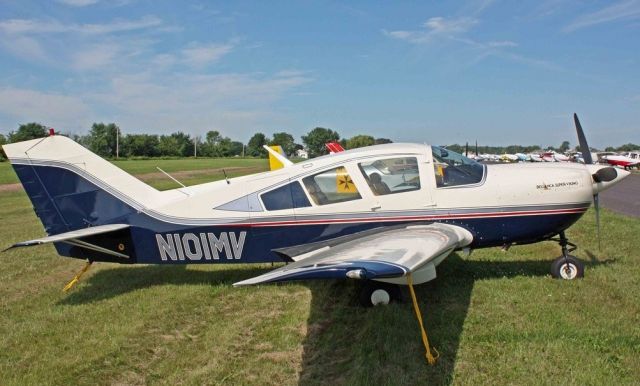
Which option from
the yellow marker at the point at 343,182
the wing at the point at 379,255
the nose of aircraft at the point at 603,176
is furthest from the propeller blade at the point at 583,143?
the yellow marker at the point at 343,182

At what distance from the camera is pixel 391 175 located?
6.31m

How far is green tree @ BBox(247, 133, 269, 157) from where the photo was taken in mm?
171875

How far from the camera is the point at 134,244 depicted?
21.9 feet

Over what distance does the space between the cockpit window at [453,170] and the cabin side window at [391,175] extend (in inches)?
12.0

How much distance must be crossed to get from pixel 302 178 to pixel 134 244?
264cm

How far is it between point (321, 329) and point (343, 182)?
1980 millimetres

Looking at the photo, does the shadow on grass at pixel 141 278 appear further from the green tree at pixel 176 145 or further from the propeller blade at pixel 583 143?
the green tree at pixel 176 145

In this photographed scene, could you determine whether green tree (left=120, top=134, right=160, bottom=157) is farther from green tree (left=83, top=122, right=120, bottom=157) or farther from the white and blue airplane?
the white and blue airplane

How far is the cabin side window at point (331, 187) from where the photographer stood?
20.4ft

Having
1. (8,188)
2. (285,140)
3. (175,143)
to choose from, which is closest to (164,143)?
(175,143)

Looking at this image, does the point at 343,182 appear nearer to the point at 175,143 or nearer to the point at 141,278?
the point at 141,278

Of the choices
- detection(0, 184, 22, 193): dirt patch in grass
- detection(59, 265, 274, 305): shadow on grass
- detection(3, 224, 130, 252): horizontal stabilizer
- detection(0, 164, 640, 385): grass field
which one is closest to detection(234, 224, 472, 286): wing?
detection(0, 164, 640, 385): grass field

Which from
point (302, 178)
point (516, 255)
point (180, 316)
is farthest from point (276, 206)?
point (516, 255)

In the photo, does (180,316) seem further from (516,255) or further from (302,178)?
(516,255)
